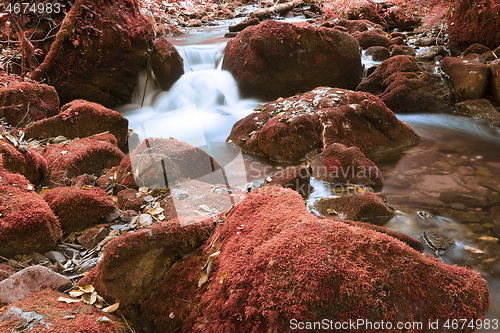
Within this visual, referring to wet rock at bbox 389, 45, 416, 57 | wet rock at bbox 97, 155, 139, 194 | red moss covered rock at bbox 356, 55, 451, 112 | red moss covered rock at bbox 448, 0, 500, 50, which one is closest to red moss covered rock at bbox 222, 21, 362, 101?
red moss covered rock at bbox 356, 55, 451, 112

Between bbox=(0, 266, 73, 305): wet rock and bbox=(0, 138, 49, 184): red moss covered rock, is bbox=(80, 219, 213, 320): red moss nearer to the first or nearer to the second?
bbox=(0, 266, 73, 305): wet rock

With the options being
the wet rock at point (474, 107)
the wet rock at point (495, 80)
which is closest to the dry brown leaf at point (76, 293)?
the wet rock at point (474, 107)

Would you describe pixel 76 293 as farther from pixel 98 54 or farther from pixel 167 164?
pixel 98 54

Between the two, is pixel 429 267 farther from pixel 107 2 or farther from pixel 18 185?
pixel 107 2

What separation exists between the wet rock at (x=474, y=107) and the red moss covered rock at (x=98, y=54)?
9.09 m

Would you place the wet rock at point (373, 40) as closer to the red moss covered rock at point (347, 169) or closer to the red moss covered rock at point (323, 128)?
the red moss covered rock at point (323, 128)

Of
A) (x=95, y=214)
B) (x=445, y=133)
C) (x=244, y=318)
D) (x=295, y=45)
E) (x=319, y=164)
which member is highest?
(x=295, y=45)

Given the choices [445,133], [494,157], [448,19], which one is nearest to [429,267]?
[494,157]

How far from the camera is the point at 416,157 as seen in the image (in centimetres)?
582

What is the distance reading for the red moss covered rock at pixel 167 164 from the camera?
161 inches

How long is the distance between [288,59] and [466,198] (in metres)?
6.24

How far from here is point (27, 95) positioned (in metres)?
6.45

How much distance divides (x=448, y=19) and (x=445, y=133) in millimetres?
6958

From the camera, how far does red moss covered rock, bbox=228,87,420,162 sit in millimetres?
6023
